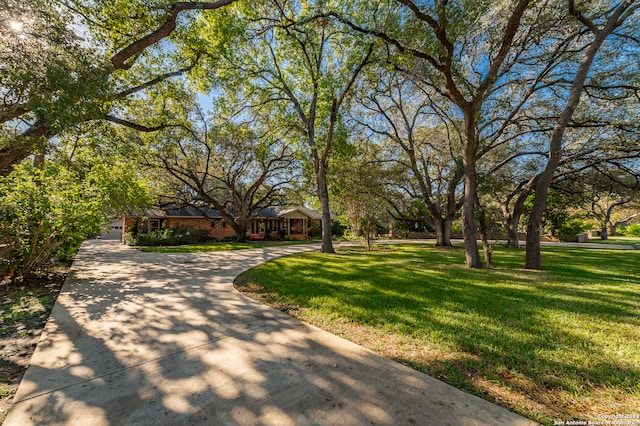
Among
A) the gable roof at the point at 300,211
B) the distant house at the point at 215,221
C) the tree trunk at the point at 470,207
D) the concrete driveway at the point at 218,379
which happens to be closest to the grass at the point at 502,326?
the concrete driveway at the point at 218,379

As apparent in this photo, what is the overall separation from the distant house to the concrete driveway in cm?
1945

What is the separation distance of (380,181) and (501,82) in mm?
8355

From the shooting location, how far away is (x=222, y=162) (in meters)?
20.4

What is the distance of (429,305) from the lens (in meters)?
4.64

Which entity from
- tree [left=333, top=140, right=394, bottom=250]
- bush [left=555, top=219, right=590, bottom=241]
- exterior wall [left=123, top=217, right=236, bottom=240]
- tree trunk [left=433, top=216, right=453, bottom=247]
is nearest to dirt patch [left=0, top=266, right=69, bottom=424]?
tree [left=333, top=140, right=394, bottom=250]

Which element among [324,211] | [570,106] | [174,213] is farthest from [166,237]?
[570,106]

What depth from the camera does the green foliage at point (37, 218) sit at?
5926mm

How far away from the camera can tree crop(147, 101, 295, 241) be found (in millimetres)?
14914

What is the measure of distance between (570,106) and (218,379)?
1096cm

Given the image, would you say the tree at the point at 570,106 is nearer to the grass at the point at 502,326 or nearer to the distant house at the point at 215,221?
the grass at the point at 502,326

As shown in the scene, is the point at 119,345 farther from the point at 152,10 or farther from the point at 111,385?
the point at 152,10

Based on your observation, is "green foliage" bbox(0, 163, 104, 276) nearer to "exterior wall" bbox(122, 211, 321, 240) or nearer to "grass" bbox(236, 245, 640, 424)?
"grass" bbox(236, 245, 640, 424)

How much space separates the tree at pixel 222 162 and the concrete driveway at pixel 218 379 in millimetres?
11332

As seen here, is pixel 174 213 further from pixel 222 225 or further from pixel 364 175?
pixel 364 175
